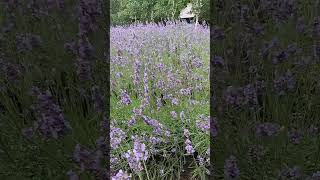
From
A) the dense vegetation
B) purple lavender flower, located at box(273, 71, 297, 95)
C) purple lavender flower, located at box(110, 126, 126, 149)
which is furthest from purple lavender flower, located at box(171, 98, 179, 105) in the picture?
the dense vegetation

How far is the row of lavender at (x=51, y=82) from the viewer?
1.52 m

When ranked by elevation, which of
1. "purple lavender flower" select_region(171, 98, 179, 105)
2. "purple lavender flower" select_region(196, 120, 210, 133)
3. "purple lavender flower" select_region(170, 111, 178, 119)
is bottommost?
"purple lavender flower" select_region(196, 120, 210, 133)

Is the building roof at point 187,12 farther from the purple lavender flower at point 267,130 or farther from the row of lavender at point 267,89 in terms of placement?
the purple lavender flower at point 267,130

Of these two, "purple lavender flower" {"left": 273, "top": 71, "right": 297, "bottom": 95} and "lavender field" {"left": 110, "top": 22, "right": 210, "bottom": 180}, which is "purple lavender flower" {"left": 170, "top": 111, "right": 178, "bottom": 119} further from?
"purple lavender flower" {"left": 273, "top": 71, "right": 297, "bottom": 95}

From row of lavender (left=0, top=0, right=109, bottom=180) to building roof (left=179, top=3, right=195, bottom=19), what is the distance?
43.0 inches

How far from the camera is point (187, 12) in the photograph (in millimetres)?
2805

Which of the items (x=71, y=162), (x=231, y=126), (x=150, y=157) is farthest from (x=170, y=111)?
(x=71, y=162)

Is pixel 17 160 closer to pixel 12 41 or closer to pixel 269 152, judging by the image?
pixel 12 41

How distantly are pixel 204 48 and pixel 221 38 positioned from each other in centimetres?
89

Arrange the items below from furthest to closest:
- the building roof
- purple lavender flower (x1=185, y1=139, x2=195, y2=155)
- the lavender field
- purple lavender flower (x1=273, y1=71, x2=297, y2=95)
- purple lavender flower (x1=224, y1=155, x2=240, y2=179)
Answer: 1. the building roof
2. the lavender field
3. purple lavender flower (x1=185, y1=139, x2=195, y2=155)
4. purple lavender flower (x1=273, y1=71, x2=297, y2=95)
5. purple lavender flower (x1=224, y1=155, x2=240, y2=179)

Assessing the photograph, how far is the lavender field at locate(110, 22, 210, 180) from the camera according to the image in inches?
73.2

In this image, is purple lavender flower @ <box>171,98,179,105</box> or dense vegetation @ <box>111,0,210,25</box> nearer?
purple lavender flower @ <box>171,98,179,105</box>

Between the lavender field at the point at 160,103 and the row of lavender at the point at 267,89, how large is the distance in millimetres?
263

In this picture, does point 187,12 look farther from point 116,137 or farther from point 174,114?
point 116,137
